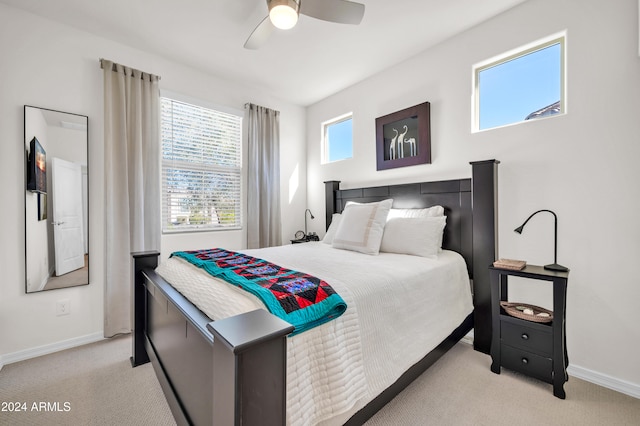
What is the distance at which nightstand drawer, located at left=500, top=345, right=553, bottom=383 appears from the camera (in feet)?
5.71

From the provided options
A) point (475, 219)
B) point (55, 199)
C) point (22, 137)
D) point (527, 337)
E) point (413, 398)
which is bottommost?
point (413, 398)

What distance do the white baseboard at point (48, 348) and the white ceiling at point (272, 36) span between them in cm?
278

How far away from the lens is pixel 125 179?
2.59 metres

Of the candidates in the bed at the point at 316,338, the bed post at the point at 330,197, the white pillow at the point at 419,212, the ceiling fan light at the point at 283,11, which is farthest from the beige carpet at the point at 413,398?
the ceiling fan light at the point at 283,11

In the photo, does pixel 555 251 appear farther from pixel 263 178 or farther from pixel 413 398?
pixel 263 178

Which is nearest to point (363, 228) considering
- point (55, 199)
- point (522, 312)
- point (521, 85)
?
point (522, 312)

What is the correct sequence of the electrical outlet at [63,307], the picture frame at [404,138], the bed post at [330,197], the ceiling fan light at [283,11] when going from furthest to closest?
1. the bed post at [330,197]
2. the picture frame at [404,138]
3. the electrical outlet at [63,307]
4. the ceiling fan light at [283,11]

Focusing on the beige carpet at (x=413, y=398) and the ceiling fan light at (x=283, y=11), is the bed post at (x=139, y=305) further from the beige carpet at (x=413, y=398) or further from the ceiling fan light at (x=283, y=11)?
the ceiling fan light at (x=283, y=11)

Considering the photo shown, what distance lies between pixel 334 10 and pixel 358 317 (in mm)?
1929

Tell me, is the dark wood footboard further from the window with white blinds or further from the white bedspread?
the window with white blinds

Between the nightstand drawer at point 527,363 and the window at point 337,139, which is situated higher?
the window at point 337,139

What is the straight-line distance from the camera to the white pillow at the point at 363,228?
7.89 feet

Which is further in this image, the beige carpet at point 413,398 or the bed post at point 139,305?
the bed post at point 139,305

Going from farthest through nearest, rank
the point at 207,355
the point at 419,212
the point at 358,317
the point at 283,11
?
the point at 419,212
the point at 283,11
the point at 358,317
the point at 207,355
